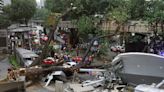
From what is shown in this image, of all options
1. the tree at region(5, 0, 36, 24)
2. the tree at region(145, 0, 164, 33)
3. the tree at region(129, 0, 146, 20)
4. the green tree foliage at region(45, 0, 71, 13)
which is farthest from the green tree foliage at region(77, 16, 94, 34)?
the tree at region(5, 0, 36, 24)

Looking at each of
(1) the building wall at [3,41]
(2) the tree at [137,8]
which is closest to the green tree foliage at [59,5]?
(1) the building wall at [3,41]

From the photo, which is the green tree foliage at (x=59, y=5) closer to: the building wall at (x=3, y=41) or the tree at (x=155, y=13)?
the building wall at (x=3, y=41)

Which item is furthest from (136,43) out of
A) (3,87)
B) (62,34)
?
(62,34)

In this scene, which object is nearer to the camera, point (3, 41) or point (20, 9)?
point (3, 41)

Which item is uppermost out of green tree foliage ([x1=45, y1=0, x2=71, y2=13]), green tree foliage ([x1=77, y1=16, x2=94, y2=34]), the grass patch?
green tree foliage ([x1=45, y1=0, x2=71, y2=13])

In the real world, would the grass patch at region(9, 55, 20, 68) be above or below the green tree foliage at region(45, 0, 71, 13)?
below

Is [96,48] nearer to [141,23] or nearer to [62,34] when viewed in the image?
[141,23]

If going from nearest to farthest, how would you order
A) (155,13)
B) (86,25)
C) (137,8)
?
(155,13)
(137,8)
(86,25)

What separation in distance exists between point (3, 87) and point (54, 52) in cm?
873

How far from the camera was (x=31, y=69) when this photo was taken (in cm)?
1152

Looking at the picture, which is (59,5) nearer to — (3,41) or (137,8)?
(3,41)

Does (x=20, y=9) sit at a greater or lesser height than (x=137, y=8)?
greater

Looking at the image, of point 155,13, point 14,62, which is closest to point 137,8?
point 155,13

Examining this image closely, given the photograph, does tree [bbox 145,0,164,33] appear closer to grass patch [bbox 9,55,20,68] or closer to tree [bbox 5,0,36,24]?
grass patch [bbox 9,55,20,68]
